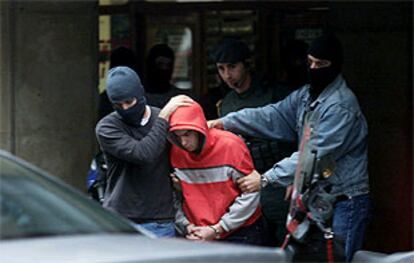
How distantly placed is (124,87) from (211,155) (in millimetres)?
685

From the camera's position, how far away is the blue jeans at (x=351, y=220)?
7.65 m

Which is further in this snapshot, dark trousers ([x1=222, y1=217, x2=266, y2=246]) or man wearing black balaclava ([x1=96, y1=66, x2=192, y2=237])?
dark trousers ([x1=222, y1=217, x2=266, y2=246])

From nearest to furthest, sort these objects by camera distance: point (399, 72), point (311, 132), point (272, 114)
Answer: point (311, 132) → point (272, 114) → point (399, 72)

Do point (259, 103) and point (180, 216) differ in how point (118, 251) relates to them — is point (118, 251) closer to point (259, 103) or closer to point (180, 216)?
point (180, 216)

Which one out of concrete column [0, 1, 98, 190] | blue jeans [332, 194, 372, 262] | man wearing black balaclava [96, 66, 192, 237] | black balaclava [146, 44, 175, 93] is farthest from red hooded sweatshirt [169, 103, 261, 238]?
concrete column [0, 1, 98, 190]

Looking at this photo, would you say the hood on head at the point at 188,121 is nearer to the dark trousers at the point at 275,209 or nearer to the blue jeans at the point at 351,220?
the blue jeans at the point at 351,220

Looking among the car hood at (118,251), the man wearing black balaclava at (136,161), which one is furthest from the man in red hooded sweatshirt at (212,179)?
the car hood at (118,251)

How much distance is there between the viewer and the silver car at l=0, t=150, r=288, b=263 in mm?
4422

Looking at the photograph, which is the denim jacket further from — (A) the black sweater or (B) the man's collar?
(A) the black sweater

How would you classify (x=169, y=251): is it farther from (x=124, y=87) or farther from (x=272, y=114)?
(x=272, y=114)

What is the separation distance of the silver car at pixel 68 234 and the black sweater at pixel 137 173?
196cm

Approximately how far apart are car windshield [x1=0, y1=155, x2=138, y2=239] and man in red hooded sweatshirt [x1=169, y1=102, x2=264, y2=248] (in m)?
2.26

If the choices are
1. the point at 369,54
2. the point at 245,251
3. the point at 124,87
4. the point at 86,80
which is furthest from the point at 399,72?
the point at 245,251

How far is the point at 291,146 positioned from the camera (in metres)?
8.57
